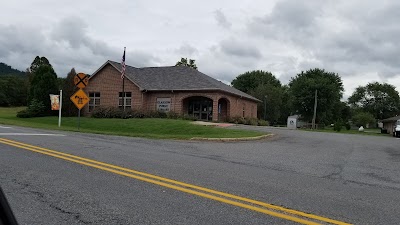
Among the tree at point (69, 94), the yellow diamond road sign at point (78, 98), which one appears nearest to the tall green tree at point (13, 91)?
the tree at point (69, 94)

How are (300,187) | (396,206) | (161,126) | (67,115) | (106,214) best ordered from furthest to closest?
(67,115) < (161,126) < (300,187) < (396,206) < (106,214)

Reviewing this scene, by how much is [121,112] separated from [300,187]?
32.1 meters

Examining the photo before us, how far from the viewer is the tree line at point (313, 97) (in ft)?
214

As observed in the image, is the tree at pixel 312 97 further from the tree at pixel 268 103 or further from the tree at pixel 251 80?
the tree at pixel 251 80

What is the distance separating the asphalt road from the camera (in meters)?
5.04

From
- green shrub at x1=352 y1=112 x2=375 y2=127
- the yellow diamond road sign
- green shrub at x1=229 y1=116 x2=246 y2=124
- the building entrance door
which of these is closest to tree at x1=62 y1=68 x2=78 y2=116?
the building entrance door

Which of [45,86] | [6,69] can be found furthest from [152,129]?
[6,69]

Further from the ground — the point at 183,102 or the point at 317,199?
the point at 183,102

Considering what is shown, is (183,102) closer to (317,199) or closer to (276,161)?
(276,161)

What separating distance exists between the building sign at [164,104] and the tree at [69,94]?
10.3 metres

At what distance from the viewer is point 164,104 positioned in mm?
39281

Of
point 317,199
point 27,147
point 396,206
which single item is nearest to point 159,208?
point 317,199

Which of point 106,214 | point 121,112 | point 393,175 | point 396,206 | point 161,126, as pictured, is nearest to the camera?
point 106,214

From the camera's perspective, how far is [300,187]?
7086 mm
